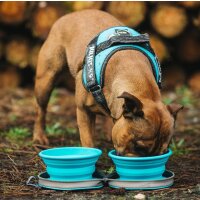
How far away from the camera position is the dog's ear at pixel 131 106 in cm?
398

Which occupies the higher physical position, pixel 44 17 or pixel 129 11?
pixel 129 11

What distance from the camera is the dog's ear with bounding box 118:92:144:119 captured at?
13.0 ft

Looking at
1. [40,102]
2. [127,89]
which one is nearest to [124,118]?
[127,89]

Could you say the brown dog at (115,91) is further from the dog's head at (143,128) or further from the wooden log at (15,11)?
the wooden log at (15,11)

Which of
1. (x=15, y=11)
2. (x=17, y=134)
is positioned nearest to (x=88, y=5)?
(x=15, y=11)

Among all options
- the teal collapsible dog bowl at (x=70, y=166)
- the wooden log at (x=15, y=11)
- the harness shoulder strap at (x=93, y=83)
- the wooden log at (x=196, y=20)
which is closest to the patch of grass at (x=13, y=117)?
the wooden log at (x=15, y=11)

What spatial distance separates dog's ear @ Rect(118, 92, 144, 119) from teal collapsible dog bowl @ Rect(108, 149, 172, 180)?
0.31 meters

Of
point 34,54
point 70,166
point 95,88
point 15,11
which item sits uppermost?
point 15,11

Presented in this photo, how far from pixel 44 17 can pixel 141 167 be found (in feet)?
15.5

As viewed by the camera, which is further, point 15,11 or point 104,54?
point 15,11

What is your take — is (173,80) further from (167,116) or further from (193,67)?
(167,116)

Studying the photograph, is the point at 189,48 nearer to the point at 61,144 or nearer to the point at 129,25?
the point at 129,25

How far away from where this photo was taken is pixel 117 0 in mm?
8305

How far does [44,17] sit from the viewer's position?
332 inches
